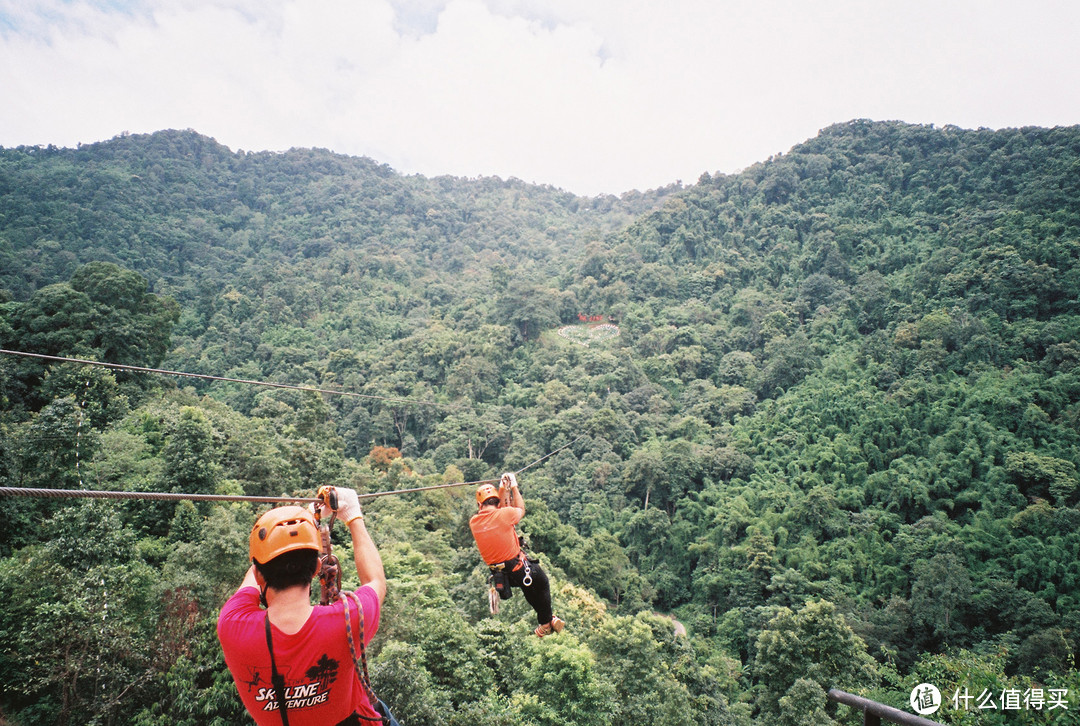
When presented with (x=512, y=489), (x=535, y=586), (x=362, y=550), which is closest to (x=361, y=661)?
(x=362, y=550)

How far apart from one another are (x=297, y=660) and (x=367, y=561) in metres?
0.37

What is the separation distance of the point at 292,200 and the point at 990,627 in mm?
93572

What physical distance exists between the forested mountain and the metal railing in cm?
728

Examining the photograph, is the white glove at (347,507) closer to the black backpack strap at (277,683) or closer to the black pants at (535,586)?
the black backpack strap at (277,683)

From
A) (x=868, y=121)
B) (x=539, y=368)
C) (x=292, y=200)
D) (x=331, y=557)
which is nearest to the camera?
(x=331, y=557)

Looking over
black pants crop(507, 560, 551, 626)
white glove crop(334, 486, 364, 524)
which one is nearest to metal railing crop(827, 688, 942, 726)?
white glove crop(334, 486, 364, 524)

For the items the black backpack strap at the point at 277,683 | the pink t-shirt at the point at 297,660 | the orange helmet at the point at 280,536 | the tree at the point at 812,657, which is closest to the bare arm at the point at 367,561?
the pink t-shirt at the point at 297,660

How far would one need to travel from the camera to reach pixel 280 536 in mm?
1776

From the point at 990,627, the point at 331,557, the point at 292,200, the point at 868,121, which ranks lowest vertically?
the point at 990,627

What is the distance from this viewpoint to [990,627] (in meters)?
19.0

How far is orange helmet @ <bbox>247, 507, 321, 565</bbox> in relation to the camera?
175cm

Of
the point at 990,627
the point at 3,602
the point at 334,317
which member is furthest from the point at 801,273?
the point at 3,602

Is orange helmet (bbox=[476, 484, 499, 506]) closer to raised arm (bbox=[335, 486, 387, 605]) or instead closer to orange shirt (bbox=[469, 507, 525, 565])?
orange shirt (bbox=[469, 507, 525, 565])

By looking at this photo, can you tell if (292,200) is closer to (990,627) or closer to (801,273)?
(801,273)
